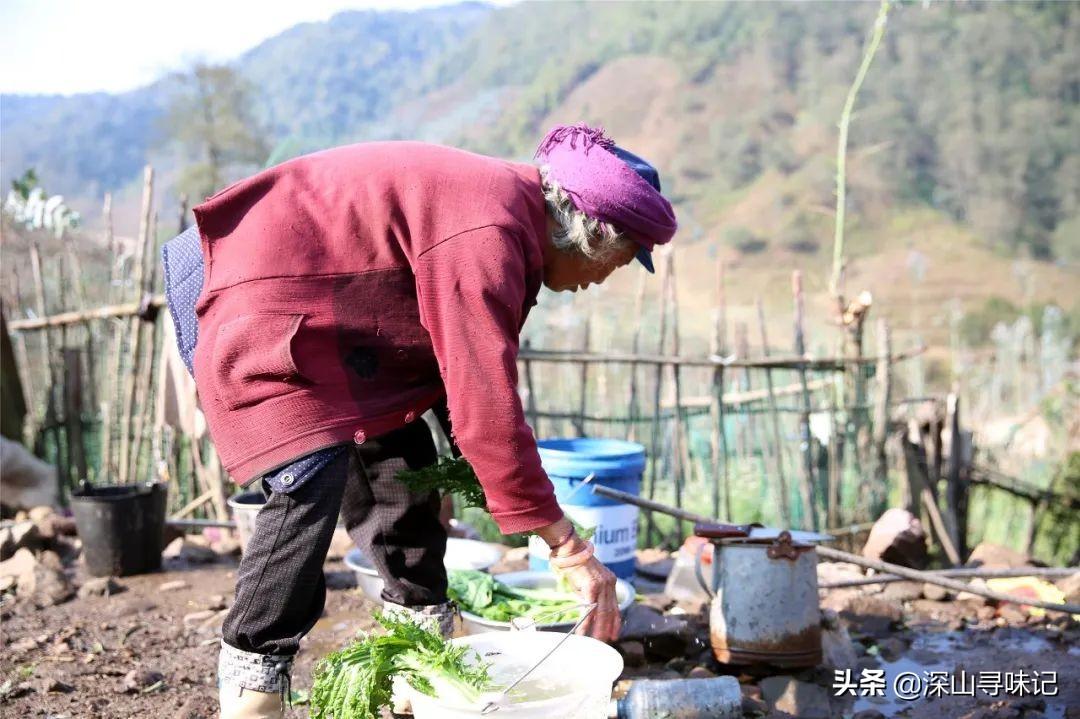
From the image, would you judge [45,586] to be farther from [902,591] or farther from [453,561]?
[902,591]

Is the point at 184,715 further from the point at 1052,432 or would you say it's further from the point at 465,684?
the point at 1052,432

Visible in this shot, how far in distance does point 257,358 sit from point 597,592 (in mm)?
951

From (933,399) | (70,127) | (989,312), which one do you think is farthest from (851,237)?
(70,127)

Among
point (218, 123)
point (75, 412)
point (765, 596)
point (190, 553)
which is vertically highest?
point (218, 123)

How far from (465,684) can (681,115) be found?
171ft

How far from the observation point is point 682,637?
154 inches

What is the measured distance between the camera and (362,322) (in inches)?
91.0

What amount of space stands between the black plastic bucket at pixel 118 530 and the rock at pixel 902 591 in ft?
12.4

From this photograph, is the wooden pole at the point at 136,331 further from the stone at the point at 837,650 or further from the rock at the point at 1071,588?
the rock at the point at 1071,588

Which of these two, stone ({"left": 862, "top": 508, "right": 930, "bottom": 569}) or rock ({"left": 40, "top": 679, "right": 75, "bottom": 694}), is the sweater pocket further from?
stone ({"left": 862, "top": 508, "right": 930, "bottom": 569})

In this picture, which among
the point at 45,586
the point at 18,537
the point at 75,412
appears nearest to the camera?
the point at 45,586

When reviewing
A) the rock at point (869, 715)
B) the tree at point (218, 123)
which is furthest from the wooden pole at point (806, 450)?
the tree at point (218, 123)

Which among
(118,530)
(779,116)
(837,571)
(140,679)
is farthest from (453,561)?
(779,116)

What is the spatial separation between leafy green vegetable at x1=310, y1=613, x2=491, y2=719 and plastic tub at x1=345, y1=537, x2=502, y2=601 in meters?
1.88
